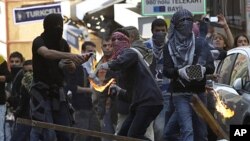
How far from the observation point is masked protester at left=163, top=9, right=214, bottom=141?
10547 millimetres

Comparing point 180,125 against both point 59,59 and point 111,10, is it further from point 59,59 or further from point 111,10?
point 111,10

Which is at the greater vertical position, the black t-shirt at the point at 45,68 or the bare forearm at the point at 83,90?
the black t-shirt at the point at 45,68

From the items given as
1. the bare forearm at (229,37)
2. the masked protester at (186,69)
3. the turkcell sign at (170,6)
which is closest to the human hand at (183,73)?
the masked protester at (186,69)

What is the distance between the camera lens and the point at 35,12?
78.6ft

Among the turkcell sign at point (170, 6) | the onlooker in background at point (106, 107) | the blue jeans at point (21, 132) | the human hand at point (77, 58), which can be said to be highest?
the turkcell sign at point (170, 6)

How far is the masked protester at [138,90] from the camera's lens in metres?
10.4

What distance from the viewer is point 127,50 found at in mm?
10539

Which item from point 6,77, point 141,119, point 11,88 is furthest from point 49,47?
point 11,88

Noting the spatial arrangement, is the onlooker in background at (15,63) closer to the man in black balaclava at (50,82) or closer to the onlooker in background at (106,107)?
the onlooker in background at (106,107)

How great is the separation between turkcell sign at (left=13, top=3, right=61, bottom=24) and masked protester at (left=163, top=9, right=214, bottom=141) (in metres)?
12.5

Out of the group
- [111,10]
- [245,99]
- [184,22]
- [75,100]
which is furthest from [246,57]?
[111,10]

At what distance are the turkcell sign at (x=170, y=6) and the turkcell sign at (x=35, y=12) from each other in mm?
5957

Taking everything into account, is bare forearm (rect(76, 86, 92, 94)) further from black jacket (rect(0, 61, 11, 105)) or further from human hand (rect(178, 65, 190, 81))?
human hand (rect(178, 65, 190, 81))

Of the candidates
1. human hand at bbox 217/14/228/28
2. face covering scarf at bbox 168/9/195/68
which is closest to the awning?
human hand at bbox 217/14/228/28
